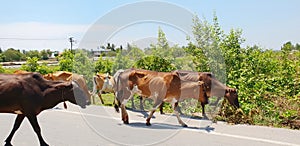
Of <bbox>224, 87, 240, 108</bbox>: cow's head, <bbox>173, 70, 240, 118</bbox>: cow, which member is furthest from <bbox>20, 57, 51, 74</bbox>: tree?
<bbox>224, 87, 240, 108</bbox>: cow's head

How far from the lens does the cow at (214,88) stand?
886 centimetres

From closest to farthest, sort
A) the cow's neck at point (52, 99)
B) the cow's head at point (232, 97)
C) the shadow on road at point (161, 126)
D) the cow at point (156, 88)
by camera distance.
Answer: the cow's neck at point (52, 99) < the shadow on road at point (161, 126) < the cow at point (156, 88) < the cow's head at point (232, 97)

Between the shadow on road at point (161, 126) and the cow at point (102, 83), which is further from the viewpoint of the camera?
the cow at point (102, 83)

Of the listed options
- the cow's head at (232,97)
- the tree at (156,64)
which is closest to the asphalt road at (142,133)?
the cow's head at (232,97)

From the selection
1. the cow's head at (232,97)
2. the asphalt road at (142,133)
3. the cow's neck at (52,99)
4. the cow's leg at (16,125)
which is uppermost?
the cow's neck at (52,99)

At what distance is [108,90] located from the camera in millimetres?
13523

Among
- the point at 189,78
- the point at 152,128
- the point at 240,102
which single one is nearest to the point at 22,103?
the point at 152,128

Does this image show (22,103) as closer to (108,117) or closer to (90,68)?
(108,117)

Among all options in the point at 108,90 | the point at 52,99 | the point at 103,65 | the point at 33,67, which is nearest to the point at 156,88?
the point at 52,99

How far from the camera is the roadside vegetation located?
880 cm

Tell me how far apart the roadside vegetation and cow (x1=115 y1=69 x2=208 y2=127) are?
1.10 m

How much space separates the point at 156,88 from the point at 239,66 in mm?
4021

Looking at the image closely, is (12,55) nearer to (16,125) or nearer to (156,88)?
(156,88)

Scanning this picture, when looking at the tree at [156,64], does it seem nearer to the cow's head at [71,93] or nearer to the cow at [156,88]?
the cow at [156,88]
